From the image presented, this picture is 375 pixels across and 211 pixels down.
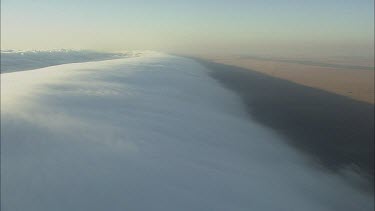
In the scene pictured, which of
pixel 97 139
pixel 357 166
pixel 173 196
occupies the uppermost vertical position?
pixel 97 139

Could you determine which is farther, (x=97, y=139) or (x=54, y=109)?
(x=54, y=109)

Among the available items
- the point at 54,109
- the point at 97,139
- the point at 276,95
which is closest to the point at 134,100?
the point at 54,109

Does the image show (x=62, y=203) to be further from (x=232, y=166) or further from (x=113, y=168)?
(x=232, y=166)

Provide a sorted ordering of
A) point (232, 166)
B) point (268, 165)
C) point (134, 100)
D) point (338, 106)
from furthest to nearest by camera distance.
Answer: point (338, 106) < point (134, 100) < point (268, 165) < point (232, 166)

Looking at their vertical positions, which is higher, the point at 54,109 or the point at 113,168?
the point at 54,109

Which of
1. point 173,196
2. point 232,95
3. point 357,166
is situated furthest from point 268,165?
point 232,95

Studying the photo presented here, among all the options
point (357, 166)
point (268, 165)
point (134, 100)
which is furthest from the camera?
point (134, 100)
